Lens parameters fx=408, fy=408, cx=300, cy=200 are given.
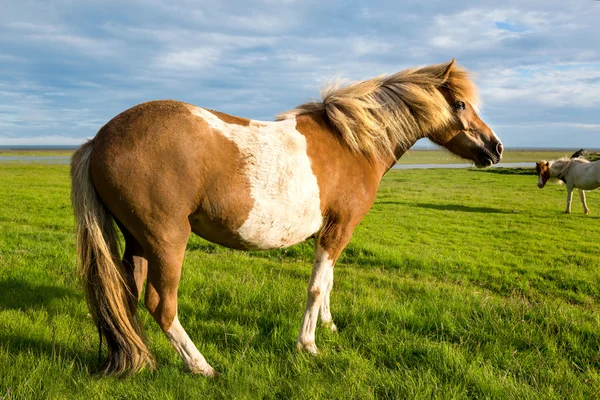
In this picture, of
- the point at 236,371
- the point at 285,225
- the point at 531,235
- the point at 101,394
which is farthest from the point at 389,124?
the point at 531,235

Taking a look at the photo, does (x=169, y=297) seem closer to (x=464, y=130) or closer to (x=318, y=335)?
(x=318, y=335)

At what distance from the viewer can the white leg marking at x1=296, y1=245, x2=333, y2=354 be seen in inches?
136

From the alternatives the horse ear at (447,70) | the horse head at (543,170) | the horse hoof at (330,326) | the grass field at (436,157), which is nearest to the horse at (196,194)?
the horse hoof at (330,326)

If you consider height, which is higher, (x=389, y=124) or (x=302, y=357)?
(x=389, y=124)

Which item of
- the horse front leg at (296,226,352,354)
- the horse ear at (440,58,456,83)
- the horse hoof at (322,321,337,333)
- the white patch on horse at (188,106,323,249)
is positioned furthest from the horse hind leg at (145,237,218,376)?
the horse ear at (440,58,456,83)

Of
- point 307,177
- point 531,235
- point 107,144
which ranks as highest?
point 107,144

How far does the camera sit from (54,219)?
11.5 m

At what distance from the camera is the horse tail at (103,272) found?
Result: 2.88 metres

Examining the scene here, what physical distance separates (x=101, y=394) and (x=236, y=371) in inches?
35.4

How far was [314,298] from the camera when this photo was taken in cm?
350

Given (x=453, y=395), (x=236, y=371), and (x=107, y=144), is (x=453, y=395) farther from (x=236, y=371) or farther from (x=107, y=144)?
(x=107, y=144)

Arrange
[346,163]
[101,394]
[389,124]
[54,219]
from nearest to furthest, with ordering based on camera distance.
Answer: [101,394]
[346,163]
[389,124]
[54,219]

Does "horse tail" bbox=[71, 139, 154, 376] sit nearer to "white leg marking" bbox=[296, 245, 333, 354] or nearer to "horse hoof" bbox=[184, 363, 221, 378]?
"horse hoof" bbox=[184, 363, 221, 378]

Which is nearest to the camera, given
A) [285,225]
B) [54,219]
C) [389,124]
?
[285,225]
